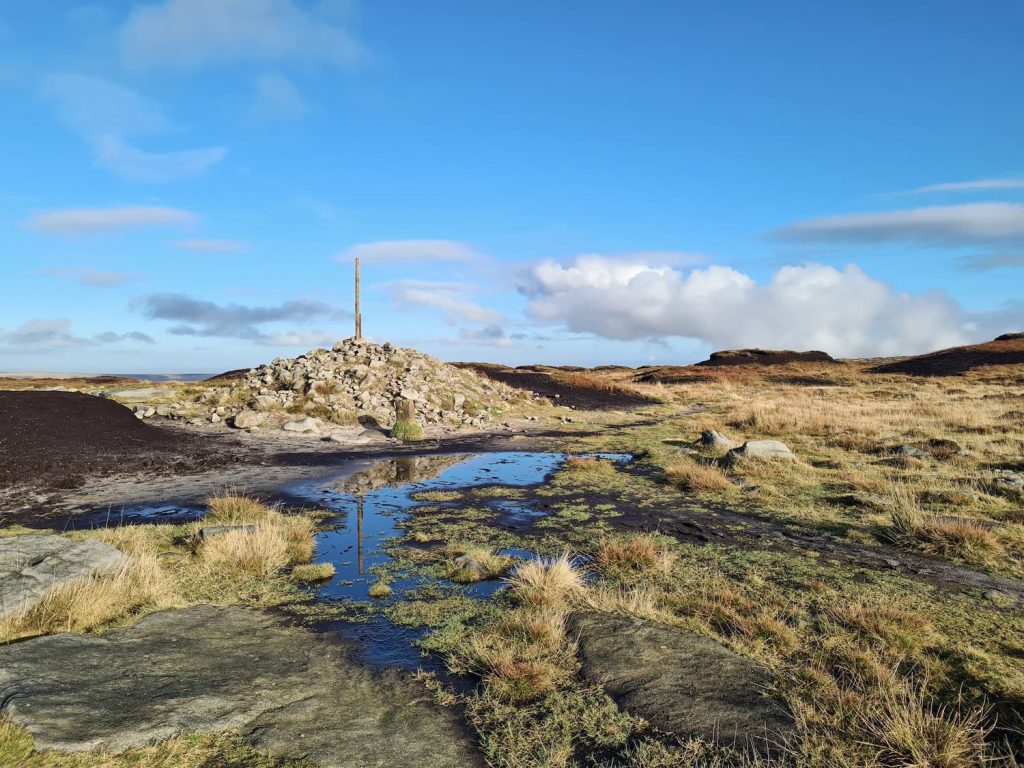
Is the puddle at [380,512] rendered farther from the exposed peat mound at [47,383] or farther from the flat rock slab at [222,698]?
the exposed peat mound at [47,383]

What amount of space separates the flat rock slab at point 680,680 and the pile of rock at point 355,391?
21.4 m

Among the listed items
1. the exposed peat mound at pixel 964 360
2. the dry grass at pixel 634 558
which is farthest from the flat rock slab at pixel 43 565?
the exposed peat mound at pixel 964 360

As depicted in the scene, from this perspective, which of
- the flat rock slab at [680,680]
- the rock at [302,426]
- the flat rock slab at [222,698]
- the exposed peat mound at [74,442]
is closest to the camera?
the flat rock slab at [222,698]

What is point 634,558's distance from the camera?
870 cm

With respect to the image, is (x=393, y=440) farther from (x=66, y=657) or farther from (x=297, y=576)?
(x=66, y=657)

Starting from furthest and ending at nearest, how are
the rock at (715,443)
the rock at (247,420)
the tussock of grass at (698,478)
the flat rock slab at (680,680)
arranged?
the rock at (247,420) < the rock at (715,443) < the tussock of grass at (698,478) < the flat rock slab at (680,680)

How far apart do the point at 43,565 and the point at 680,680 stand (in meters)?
7.72

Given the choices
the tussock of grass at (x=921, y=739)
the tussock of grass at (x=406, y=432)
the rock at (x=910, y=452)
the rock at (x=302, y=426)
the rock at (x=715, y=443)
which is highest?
the rock at (x=302, y=426)

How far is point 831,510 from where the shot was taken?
12023mm

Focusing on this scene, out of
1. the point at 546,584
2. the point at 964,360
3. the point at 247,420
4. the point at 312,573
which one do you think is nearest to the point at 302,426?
the point at 247,420

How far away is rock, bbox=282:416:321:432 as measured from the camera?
24.0 m

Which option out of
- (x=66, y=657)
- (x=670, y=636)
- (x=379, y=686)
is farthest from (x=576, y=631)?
(x=66, y=657)

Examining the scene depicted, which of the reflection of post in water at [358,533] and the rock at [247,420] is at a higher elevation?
the rock at [247,420]

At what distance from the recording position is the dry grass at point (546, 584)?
7.08 meters
